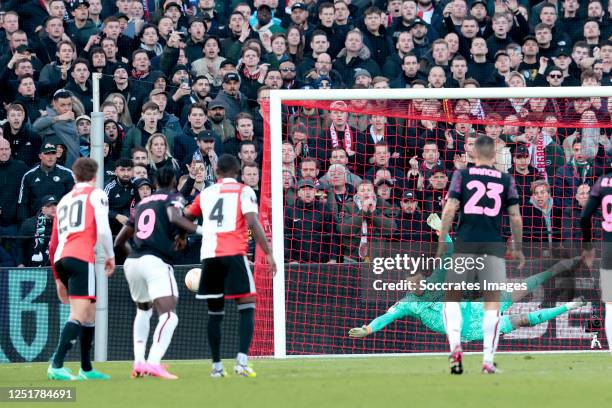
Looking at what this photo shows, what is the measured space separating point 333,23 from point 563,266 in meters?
5.68

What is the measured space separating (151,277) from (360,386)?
227cm

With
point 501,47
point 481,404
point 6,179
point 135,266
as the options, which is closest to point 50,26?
point 6,179

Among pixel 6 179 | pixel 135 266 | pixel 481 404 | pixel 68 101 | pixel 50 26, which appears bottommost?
pixel 481 404

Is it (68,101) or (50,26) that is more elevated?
(50,26)

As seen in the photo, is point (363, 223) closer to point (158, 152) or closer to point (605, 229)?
point (158, 152)

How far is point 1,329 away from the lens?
15969mm

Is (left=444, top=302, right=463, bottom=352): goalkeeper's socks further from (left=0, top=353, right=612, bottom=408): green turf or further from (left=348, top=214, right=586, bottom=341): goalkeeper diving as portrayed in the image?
(left=348, top=214, right=586, bottom=341): goalkeeper diving

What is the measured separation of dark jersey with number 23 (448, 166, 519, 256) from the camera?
11.3 m

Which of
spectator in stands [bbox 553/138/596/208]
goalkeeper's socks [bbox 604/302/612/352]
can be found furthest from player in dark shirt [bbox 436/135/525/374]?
spectator in stands [bbox 553/138/596/208]

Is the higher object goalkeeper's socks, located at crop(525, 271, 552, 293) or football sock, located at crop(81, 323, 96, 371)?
goalkeeper's socks, located at crop(525, 271, 552, 293)

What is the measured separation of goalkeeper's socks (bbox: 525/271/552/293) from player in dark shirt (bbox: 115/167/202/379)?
5755mm

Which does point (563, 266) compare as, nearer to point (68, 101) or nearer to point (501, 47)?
point (501, 47)

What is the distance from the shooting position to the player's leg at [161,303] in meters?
11.4

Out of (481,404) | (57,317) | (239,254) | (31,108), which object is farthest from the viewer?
(31,108)
